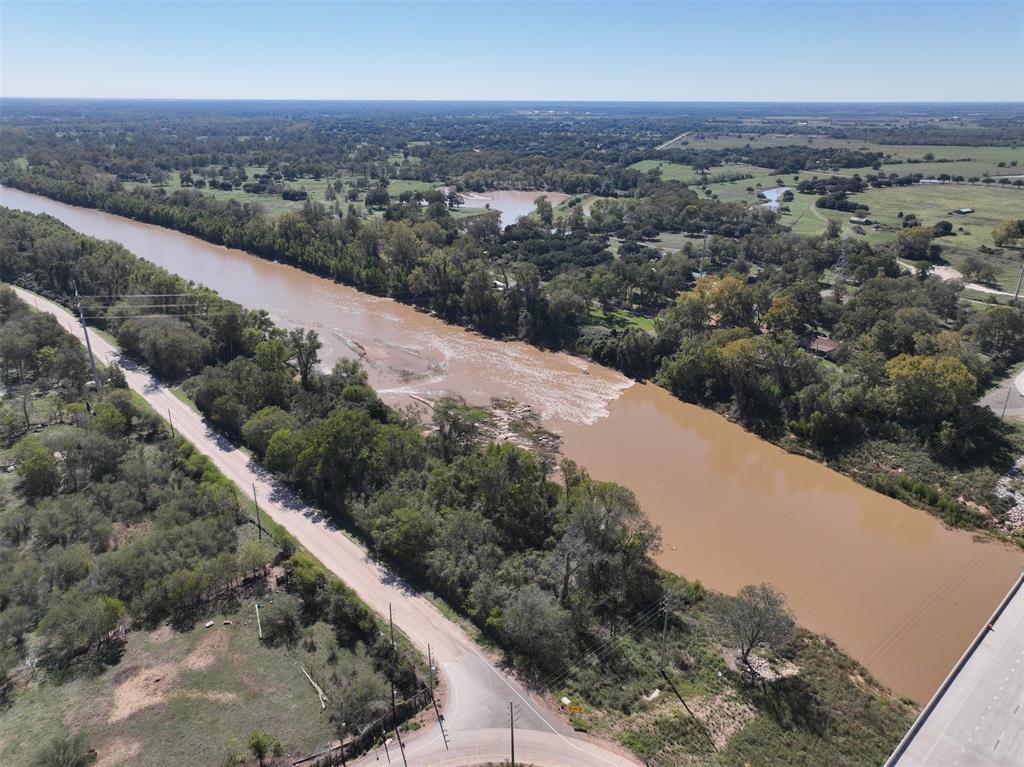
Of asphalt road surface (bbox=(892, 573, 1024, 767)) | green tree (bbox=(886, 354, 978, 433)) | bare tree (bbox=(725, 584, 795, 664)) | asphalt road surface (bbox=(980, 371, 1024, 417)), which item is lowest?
asphalt road surface (bbox=(892, 573, 1024, 767))

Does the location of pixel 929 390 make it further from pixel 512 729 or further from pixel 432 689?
pixel 432 689

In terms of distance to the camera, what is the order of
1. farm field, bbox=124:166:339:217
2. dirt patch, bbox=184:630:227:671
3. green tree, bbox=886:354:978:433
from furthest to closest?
1. farm field, bbox=124:166:339:217
2. green tree, bbox=886:354:978:433
3. dirt patch, bbox=184:630:227:671

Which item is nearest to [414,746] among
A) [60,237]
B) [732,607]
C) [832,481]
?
[732,607]

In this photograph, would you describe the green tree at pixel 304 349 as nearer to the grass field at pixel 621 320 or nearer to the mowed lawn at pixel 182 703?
the mowed lawn at pixel 182 703

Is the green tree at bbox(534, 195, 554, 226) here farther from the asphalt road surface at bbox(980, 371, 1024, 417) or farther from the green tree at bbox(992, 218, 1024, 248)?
the asphalt road surface at bbox(980, 371, 1024, 417)

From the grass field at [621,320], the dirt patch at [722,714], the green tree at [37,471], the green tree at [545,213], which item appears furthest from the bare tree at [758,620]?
the green tree at [545,213]

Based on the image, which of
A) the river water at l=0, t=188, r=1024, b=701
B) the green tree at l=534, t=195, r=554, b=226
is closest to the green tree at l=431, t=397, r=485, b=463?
the river water at l=0, t=188, r=1024, b=701
